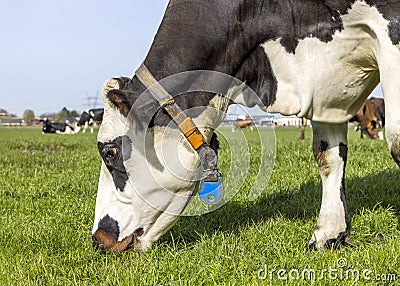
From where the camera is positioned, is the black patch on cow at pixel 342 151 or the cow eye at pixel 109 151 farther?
the black patch on cow at pixel 342 151

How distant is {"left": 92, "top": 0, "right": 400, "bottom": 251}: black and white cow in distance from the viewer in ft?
11.4

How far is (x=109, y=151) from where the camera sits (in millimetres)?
3922

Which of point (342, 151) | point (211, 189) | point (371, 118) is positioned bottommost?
point (371, 118)

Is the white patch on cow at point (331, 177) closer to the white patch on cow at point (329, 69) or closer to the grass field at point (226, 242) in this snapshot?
the grass field at point (226, 242)

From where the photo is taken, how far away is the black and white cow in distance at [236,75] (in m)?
3.46

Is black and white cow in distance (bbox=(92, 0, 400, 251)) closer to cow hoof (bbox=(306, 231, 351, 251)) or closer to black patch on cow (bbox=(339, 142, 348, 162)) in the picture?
black patch on cow (bbox=(339, 142, 348, 162))

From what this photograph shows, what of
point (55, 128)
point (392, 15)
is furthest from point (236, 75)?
point (55, 128)

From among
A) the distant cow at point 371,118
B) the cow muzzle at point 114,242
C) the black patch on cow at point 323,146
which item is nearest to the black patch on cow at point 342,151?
the black patch on cow at point 323,146

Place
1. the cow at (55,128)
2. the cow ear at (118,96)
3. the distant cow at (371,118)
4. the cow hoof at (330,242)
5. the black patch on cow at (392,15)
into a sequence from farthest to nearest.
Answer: the cow at (55,128), the distant cow at (371,118), the cow hoof at (330,242), the cow ear at (118,96), the black patch on cow at (392,15)

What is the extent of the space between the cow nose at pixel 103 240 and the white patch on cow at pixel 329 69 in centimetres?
143

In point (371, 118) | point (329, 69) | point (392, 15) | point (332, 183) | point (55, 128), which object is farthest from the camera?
point (55, 128)

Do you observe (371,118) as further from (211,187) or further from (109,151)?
(109,151)

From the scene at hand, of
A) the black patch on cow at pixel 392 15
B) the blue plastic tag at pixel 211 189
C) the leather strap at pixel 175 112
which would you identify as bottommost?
the blue plastic tag at pixel 211 189

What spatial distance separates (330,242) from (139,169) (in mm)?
1588
